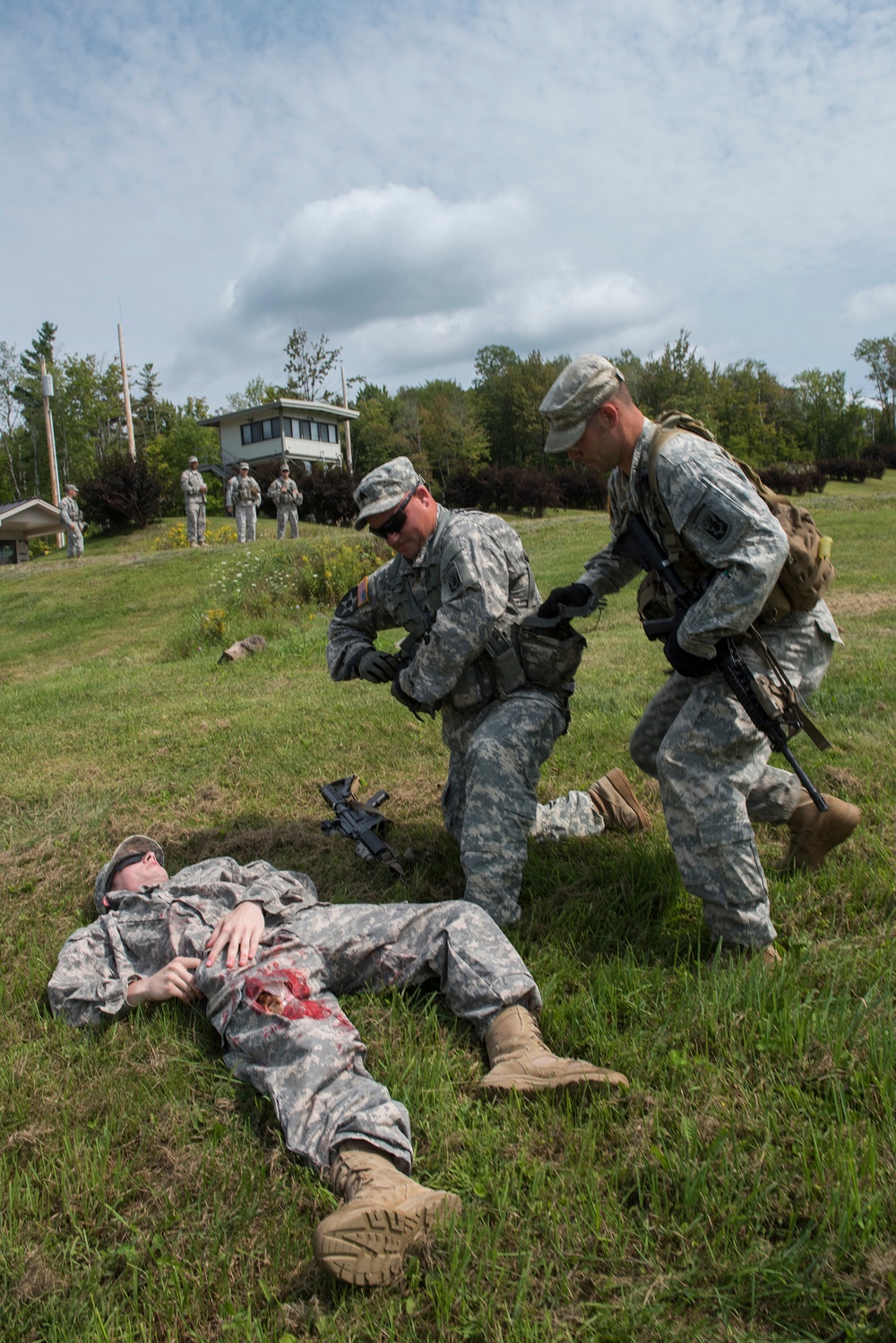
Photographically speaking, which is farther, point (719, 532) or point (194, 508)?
point (194, 508)

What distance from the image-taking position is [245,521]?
81.1 feet

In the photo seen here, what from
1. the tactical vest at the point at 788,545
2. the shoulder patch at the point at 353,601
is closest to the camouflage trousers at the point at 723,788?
the tactical vest at the point at 788,545

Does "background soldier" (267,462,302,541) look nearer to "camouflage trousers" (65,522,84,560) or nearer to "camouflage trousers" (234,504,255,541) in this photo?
"camouflage trousers" (234,504,255,541)

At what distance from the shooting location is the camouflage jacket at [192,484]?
80.8ft

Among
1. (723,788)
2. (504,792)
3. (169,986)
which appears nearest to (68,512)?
(504,792)

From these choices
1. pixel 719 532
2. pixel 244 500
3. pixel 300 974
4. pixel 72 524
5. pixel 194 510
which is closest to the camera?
pixel 300 974

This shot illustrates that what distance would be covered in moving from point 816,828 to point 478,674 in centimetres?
162

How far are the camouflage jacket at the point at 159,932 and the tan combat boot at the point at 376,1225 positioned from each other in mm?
995

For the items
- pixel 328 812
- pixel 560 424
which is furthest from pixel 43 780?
pixel 560 424

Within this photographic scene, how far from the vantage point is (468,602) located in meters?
4.03

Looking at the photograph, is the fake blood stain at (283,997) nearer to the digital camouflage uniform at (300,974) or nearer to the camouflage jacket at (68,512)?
the digital camouflage uniform at (300,974)

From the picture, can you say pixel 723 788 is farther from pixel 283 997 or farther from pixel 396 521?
pixel 396 521

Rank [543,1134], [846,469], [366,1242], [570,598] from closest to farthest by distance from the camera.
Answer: [366,1242] → [543,1134] → [570,598] → [846,469]

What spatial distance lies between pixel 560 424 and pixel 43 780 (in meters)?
4.82
